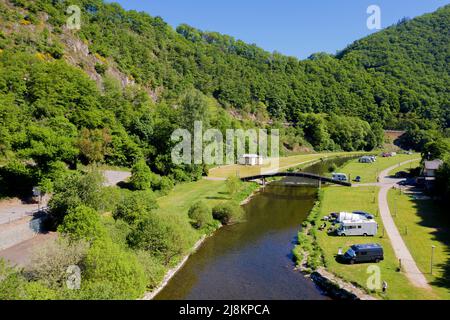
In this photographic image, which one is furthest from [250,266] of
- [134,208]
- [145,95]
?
[145,95]

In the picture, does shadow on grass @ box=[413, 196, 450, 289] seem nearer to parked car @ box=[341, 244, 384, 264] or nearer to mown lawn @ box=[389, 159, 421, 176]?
parked car @ box=[341, 244, 384, 264]

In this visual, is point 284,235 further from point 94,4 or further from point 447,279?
point 94,4

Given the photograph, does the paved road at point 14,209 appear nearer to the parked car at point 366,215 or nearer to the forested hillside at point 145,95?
the forested hillside at point 145,95

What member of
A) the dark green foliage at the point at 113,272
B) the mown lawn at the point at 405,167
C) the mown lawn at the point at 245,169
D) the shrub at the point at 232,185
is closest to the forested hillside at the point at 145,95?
the mown lawn at the point at 245,169

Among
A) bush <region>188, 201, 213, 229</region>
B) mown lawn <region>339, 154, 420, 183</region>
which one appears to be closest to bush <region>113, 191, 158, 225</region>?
bush <region>188, 201, 213, 229</region>

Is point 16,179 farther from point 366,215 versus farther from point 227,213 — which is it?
point 366,215
